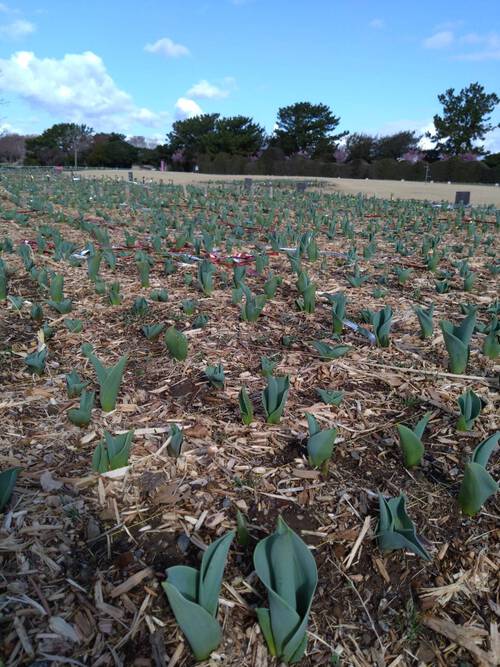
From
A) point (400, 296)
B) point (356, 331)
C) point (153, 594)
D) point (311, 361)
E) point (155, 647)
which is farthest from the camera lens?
point (400, 296)

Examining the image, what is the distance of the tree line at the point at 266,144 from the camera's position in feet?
154

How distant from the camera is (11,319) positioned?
312cm

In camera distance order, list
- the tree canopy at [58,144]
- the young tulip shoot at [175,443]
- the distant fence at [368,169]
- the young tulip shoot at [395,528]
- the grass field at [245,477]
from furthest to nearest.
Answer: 1. the tree canopy at [58,144]
2. the distant fence at [368,169]
3. the young tulip shoot at [175,443]
4. the young tulip shoot at [395,528]
5. the grass field at [245,477]

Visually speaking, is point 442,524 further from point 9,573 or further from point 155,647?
point 9,573

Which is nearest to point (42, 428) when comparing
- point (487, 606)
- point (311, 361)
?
point (311, 361)

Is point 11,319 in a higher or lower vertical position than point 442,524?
higher

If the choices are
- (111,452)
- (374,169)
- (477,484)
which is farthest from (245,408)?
(374,169)

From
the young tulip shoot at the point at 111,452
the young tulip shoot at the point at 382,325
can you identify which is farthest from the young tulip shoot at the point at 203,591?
the young tulip shoot at the point at 382,325

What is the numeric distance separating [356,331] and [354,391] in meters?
0.77

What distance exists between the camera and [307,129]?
173 feet

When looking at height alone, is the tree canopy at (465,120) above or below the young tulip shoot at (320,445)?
above

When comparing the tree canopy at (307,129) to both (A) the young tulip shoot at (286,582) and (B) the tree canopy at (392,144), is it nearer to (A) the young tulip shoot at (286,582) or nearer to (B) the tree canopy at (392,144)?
(B) the tree canopy at (392,144)

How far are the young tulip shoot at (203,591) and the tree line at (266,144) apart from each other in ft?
132

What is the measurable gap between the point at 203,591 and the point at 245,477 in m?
0.67
